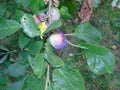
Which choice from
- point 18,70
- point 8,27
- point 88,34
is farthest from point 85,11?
point 18,70

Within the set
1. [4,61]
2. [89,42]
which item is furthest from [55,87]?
[4,61]

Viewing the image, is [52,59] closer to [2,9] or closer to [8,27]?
[8,27]

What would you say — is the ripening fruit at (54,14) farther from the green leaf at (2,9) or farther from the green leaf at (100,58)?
the green leaf at (2,9)

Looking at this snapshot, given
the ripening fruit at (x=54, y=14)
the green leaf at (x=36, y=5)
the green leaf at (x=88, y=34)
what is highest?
the green leaf at (x=36, y=5)

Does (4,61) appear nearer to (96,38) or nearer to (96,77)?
(96,38)

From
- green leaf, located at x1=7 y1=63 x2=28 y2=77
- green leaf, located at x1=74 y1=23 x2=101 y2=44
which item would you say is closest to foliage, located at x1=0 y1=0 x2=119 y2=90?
green leaf, located at x1=74 y1=23 x2=101 y2=44

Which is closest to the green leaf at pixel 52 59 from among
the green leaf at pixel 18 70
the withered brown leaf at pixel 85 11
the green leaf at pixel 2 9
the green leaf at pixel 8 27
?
the green leaf at pixel 8 27
